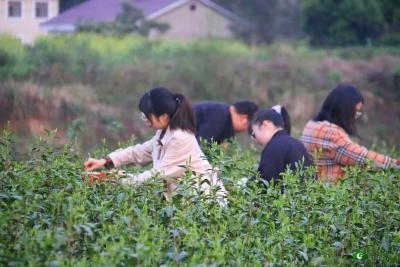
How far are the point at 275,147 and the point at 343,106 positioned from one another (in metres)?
0.96

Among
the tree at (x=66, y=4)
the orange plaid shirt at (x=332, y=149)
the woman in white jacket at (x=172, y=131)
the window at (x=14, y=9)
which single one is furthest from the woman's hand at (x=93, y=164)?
the tree at (x=66, y=4)

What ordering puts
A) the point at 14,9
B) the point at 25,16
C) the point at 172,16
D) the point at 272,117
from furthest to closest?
the point at 172,16
the point at 25,16
the point at 14,9
the point at 272,117

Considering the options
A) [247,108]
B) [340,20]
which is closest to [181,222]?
[247,108]

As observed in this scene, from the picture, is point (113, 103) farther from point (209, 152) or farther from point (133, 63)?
point (209, 152)

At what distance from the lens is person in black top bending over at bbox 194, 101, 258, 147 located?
976 centimetres

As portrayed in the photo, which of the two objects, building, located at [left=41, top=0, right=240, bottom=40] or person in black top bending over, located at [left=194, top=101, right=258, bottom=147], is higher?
person in black top bending over, located at [left=194, top=101, right=258, bottom=147]

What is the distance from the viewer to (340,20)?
113 feet

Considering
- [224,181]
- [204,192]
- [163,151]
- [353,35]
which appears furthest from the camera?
[353,35]

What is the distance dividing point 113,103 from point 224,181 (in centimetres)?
1902

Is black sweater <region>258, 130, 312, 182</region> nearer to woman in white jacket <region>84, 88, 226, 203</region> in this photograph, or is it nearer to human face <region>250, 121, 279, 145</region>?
human face <region>250, 121, 279, 145</region>

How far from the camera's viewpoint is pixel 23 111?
2178 centimetres

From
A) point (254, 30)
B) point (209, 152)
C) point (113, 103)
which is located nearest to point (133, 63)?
point (113, 103)

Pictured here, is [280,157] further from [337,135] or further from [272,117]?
[337,135]

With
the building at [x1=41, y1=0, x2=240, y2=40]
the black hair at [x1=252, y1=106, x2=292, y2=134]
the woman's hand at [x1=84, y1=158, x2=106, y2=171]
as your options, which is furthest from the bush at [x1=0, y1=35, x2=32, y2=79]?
the woman's hand at [x1=84, y1=158, x2=106, y2=171]
